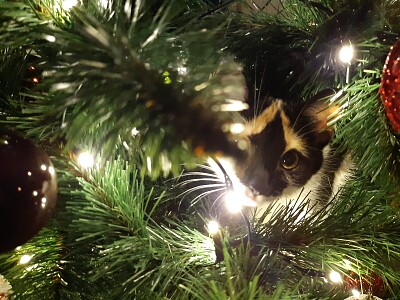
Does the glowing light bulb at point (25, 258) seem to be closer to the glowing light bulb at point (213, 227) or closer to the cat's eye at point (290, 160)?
the glowing light bulb at point (213, 227)

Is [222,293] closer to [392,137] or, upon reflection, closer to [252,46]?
[392,137]

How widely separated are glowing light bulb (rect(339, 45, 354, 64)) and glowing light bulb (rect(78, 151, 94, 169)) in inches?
10.8

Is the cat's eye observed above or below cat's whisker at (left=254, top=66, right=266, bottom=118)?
below

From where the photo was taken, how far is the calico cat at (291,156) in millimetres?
633

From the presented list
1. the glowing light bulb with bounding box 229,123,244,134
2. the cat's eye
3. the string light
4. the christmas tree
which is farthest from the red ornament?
the cat's eye

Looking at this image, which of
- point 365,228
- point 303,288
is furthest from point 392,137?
point 303,288

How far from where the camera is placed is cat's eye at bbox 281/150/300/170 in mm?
717

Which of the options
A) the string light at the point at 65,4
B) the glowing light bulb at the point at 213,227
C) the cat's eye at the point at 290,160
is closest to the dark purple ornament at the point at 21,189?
the string light at the point at 65,4

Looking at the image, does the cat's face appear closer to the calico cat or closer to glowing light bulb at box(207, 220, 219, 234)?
the calico cat

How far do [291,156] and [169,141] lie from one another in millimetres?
517

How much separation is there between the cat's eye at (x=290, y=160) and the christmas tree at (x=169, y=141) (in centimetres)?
13

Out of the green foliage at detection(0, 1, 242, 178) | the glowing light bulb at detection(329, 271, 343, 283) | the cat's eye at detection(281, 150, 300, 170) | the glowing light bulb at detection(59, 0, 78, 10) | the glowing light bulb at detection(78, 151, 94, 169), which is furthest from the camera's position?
the cat's eye at detection(281, 150, 300, 170)

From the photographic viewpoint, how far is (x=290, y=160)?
727 mm

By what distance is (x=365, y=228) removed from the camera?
458mm
